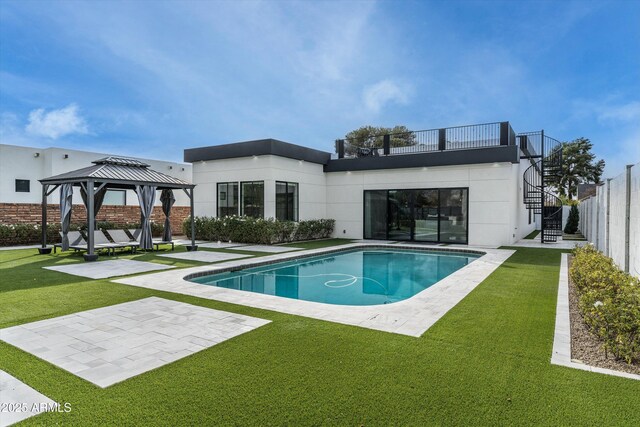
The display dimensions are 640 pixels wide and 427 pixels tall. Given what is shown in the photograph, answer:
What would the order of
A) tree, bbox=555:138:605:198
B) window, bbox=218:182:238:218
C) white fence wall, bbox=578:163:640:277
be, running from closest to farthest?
white fence wall, bbox=578:163:640:277
window, bbox=218:182:238:218
tree, bbox=555:138:605:198

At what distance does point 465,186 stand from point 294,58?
829 centimetres

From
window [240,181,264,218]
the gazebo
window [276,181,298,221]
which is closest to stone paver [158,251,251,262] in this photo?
the gazebo

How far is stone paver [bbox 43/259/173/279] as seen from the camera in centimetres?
784

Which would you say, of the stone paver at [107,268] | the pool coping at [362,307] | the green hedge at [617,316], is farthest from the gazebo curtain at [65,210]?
the green hedge at [617,316]

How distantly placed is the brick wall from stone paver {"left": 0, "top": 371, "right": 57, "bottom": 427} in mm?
13867

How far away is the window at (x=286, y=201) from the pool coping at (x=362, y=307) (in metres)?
5.88

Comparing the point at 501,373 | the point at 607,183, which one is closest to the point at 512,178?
the point at 607,183

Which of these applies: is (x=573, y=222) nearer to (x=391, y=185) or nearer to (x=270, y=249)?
(x=391, y=185)

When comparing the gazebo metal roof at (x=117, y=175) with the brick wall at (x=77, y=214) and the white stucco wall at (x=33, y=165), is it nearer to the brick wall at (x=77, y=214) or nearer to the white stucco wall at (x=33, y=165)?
the brick wall at (x=77, y=214)

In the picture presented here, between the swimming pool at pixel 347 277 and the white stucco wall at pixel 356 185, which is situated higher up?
the white stucco wall at pixel 356 185

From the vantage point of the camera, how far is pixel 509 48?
543 inches

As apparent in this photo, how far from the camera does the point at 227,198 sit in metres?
15.7

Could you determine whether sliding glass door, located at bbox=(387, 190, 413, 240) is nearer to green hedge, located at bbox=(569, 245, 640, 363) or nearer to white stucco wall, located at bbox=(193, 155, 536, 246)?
white stucco wall, located at bbox=(193, 155, 536, 246)

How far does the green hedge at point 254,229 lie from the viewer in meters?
14.1
